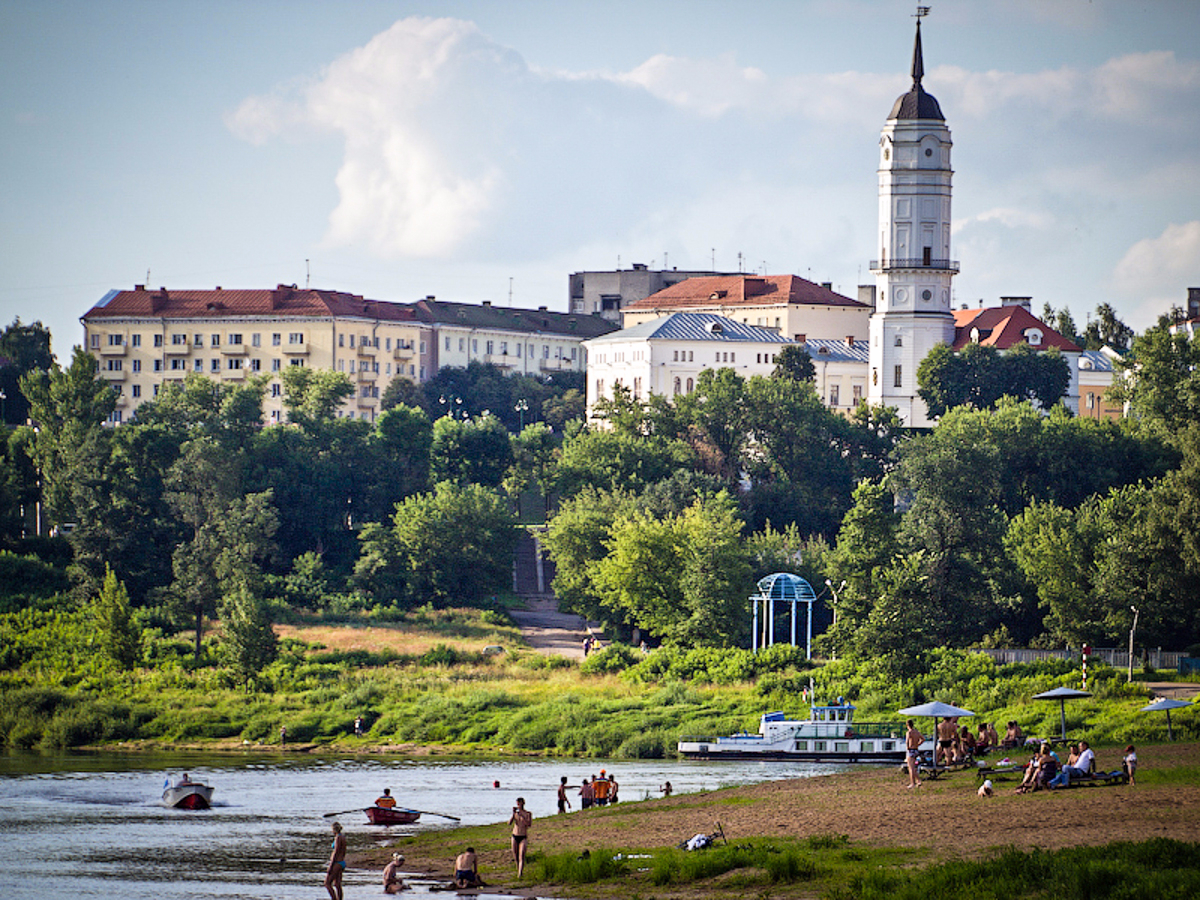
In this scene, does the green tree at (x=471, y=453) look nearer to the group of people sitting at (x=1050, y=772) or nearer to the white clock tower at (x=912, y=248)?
the white clock tower at (x=912, y=248)

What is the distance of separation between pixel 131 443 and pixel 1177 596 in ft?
175

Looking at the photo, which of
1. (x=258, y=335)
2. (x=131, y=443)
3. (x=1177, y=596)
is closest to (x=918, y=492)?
(x=1177, y=596)

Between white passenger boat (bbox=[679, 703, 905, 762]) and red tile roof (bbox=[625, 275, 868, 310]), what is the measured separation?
294ft

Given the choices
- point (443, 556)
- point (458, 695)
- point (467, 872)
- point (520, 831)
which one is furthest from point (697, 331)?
point (467, 872)

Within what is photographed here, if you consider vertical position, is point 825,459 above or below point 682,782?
above

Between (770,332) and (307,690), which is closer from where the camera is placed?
(307,690)

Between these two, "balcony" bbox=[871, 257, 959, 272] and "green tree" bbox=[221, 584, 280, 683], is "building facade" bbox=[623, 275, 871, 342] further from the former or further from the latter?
"green tree" bbox=[221, 584, 280, 683]

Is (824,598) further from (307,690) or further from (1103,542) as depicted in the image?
(307,690)

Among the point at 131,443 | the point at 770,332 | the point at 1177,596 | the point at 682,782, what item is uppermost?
the point at 770,332

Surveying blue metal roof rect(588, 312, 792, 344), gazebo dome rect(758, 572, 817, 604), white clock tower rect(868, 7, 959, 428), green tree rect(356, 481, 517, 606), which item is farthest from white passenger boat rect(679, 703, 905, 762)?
blue metal roof rect(588, 312, 792, 344)

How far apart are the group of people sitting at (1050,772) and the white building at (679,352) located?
97.7m

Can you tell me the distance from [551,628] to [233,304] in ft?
245

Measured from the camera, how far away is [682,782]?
2088 inches

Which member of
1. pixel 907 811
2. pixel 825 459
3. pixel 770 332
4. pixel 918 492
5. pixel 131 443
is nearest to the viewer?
pixel 907 811
